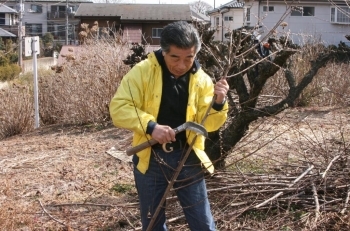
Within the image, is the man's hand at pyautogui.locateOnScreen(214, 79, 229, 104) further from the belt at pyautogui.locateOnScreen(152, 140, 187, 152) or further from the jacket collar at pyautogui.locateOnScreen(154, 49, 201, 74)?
→ the belt at pyautogui.locateOnScreen(152, 140, 187, 152)

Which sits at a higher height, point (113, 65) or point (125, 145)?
point (113, 65)

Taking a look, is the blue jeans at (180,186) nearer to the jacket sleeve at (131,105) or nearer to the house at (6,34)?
the jacket sleeve at (131,105)

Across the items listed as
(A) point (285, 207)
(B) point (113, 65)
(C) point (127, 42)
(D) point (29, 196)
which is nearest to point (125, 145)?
(D) point (29, 196)

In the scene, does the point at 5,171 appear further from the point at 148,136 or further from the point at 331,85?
the point at 331,85

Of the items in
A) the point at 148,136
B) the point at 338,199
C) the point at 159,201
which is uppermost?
the point at 148,136

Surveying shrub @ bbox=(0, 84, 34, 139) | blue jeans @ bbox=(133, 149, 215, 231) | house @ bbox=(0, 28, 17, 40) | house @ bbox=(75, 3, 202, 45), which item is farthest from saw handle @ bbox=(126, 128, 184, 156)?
house @ bbox=(0, 28, 17, 40)

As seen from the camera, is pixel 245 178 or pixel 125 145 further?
pixel 125 145

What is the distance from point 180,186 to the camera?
2.90 meters

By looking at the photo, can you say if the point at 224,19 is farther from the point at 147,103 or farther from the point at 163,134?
the point at 163,134

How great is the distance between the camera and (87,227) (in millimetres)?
4172

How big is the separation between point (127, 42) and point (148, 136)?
7.81m

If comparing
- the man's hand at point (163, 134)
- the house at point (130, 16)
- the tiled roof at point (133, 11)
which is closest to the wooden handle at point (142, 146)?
the man's hand at point (163, 134)

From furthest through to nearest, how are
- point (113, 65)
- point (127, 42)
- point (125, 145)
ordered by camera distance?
point (127, 42)
point (113, 65)
point (125, 145)

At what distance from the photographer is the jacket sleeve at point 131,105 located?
2.65 meters
